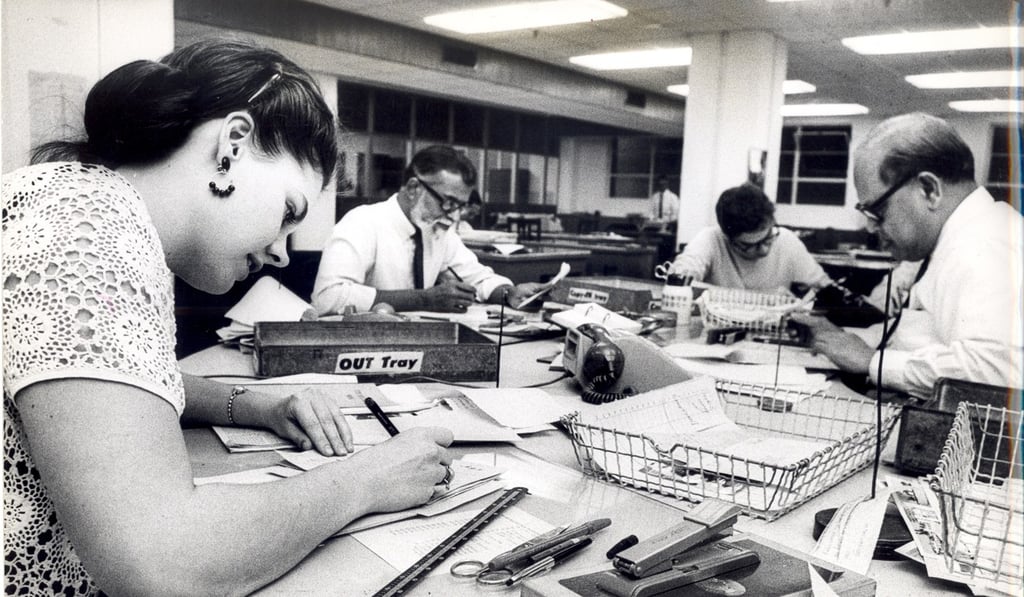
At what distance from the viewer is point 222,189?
36.1 inches

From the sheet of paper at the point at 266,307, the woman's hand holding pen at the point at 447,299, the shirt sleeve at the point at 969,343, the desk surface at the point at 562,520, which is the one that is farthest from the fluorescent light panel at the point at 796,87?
the desk surface at the point at 562,520

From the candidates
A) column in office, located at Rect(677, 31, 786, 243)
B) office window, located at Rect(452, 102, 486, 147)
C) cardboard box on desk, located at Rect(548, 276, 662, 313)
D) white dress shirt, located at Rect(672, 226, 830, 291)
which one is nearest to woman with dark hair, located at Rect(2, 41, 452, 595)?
cardboard box on desk, located at Rect(548, 276, 662, 313)

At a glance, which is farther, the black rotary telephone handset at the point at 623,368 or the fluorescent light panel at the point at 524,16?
the fluorescent light panel at the point at 524,16

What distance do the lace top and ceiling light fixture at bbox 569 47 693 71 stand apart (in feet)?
22.1

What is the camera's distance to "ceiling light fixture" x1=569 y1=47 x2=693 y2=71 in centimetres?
723

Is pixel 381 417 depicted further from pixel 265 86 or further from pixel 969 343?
pixel 969 343

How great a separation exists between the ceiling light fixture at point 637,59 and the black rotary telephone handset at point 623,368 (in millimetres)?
5913

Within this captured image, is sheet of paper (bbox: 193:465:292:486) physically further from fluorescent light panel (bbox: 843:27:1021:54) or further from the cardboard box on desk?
fluorescent light panel (bbox: 843:27:1021:54)

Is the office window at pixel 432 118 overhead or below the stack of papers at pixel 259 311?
overhead

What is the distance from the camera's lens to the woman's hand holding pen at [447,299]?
291 cm

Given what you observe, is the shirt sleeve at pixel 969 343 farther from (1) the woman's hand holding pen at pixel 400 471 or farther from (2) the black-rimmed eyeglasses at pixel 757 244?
(2) the black-rimmed eyeglasses at pixel 757 244

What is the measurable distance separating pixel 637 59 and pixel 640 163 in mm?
6760

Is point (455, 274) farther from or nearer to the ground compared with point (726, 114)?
nearer to the ground

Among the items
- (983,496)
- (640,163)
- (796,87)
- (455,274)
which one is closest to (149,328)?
(983,496)
